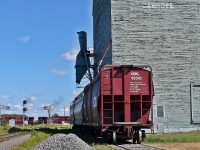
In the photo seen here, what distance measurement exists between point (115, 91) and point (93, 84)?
3.54m

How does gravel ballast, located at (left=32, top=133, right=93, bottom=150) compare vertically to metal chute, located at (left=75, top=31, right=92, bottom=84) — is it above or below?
below

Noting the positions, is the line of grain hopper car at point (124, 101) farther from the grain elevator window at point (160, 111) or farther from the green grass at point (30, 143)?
the grain elevator window at point (160, 111)

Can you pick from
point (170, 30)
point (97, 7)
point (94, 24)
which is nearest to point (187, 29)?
point (170, 30)

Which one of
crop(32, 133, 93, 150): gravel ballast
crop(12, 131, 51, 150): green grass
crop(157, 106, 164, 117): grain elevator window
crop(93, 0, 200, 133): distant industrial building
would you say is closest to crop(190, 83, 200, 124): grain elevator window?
crop(93, 0, 200, 133): distant industrial building

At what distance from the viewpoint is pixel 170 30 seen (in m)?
41.9

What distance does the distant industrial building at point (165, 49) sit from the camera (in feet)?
136

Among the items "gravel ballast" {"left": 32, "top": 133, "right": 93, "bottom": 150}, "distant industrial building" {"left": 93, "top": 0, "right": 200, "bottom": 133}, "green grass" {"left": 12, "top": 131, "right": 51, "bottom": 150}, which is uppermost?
"distant industrial building" {"left": 93, "top": 0, "right": 200, "bottom": 133}

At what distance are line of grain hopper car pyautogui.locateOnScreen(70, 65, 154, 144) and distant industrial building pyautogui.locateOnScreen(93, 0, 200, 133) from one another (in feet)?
55.8

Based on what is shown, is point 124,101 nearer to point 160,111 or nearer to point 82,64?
point 160,111

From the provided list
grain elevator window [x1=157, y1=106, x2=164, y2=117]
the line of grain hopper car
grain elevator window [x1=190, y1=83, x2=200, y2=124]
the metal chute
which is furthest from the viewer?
the metal chute

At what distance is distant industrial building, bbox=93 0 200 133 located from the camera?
136 feet

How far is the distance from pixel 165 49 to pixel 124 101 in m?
19.0

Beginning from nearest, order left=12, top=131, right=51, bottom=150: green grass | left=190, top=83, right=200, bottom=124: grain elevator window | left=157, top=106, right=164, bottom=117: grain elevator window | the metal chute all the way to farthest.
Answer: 1. left=12, top=131, right=51, bottom=150: green grass
2. left=157, top=106, right=164, bottom=117: grain elevator window
3. left=190, top=83, right=200, bottom=124: grain elevator window
4. the metal chute

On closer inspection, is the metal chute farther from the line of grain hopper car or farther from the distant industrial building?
the line of grain hopper car
